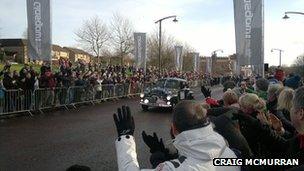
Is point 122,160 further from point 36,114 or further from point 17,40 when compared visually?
point 17,40

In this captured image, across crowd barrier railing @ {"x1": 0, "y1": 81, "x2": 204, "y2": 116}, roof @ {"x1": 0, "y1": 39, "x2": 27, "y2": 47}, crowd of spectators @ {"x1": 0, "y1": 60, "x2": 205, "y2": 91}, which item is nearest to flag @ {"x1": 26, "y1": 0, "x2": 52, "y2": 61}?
crowd of spectators @ {"x1": 0, "y1": 60, "x2": 205, "y2": 91}

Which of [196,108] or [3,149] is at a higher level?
[196,108]

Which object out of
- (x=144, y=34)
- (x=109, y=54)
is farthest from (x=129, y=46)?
(x=144, y=34)

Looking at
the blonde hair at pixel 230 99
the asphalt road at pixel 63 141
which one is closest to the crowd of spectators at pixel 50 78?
the asphalt road at pixel 63 141

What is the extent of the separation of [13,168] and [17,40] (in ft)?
356

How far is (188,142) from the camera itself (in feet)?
11.0

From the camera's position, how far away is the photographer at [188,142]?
3344 mm

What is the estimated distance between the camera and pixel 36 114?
68.2 ft

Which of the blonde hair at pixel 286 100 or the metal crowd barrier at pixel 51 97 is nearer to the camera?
the blonde hair at pixel 286 100

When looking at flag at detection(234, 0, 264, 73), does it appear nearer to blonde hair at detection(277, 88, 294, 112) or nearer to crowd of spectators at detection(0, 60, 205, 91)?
crowd of spectators at detection(0, 60, 205, 91)

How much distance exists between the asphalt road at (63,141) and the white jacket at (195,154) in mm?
3087

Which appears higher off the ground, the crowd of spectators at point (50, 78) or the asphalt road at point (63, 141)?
the crowd of spectators at point (50, 78)

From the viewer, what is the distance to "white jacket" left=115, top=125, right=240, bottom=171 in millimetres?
3336

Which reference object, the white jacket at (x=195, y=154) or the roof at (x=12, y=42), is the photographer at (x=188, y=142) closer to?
the white jacket at (x=195, y=154)
